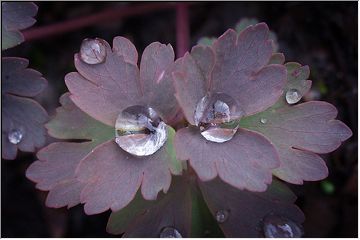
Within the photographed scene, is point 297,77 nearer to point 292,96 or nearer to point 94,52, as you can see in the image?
point 292,96

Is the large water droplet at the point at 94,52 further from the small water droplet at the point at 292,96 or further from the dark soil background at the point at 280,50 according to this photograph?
the dark soil background at the point at 280,50

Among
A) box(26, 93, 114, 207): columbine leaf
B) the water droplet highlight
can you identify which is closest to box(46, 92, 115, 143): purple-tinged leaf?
box(26, 93, 114, 207): columbine leaf

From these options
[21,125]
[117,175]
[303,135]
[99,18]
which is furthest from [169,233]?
[99,18]

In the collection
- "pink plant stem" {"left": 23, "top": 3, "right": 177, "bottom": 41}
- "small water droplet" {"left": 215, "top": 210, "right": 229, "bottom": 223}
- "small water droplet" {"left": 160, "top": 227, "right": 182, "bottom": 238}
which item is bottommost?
"small water droplet" {"left": 160, "top": 227, "right": 182, "bottom": 238}

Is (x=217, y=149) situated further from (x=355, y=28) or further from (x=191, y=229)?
(x=355, y=28)

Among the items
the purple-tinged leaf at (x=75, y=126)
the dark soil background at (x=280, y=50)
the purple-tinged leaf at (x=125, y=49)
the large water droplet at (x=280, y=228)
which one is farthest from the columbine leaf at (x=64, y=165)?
the dark soil background at (x=280, y=50)

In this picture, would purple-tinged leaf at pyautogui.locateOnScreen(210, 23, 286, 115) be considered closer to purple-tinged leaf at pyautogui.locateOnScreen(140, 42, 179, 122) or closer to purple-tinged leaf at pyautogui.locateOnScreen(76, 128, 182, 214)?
purple-tinged leaf at pyautogui.locateOnScreen(140, 42, 179, 122)

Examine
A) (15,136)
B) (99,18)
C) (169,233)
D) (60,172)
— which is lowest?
(169,233)
